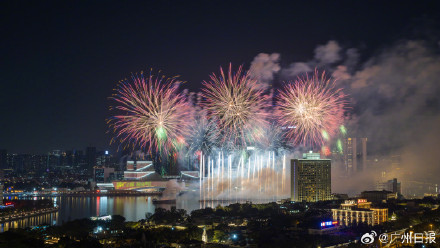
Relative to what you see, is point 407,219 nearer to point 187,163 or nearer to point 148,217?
point 148,217

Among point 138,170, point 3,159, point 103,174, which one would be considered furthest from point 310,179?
point 3,159

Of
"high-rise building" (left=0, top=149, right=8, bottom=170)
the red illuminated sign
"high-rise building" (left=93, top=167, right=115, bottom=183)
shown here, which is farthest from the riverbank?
"high-rise building" (left=0, top=149, right=8, bottom=170)

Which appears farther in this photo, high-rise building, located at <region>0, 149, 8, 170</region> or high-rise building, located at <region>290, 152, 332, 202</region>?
high-rise building, located at <region>0, 149, 8, 170</region>

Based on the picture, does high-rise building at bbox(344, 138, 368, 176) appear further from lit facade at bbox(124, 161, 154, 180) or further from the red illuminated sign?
lit facade at bbox(124, 161, 154, 180)

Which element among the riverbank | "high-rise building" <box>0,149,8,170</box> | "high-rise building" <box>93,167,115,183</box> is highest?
"high-rise building" <box>0,149,8,170</box>

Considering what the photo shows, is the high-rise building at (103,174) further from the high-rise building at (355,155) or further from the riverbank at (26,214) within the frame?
the high-rise building at (355,155)
